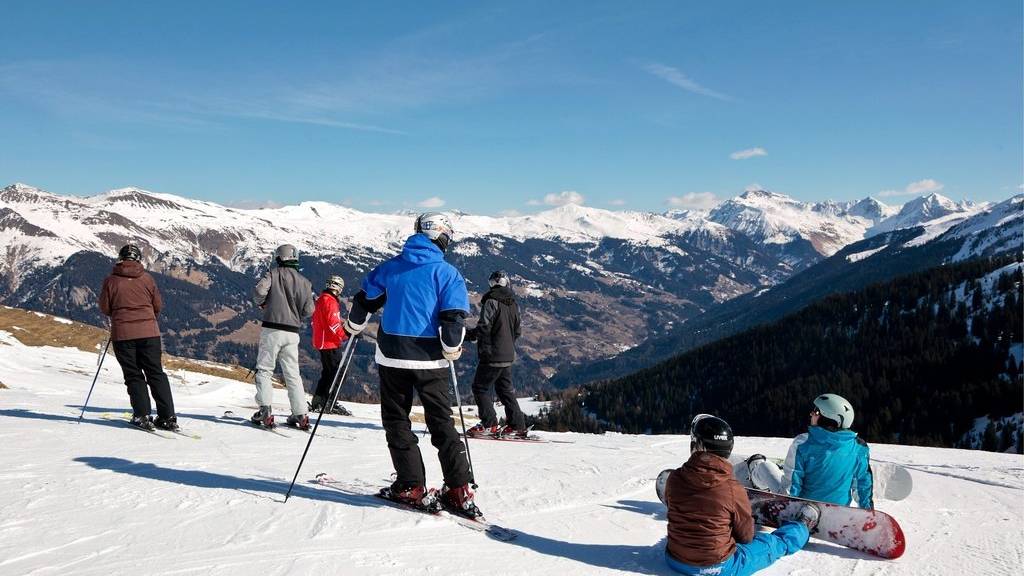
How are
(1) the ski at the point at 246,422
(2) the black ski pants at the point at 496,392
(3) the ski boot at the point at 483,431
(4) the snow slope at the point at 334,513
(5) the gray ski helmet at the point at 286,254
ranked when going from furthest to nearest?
1. (3) the ski boot at the point at 483,431
2. (2) the black ski pants at the point at 496,392
3. (1) the ski at the point at 246,422
4. (5) the gray ski helmet at the point at 286,254
5. (4) the snow slope at the point at 334,513

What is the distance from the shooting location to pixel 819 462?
7.13m

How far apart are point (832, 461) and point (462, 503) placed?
4.21 m

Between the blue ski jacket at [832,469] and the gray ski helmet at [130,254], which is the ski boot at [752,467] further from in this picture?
the gray ski helmet at [130,254]

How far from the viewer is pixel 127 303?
10.2 metres

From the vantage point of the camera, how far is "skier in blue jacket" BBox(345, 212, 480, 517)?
665 cm

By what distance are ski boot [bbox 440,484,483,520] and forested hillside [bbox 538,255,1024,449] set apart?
104625 millimetres

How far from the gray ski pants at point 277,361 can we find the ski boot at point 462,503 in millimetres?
5707

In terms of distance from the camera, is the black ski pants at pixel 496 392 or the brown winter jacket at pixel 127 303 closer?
the brown winter jacket at pixel 127 303

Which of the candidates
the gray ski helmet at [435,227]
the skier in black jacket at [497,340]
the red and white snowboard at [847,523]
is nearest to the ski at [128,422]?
the skier in black jacket at [497,340]

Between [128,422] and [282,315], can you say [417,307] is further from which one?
[128,422]

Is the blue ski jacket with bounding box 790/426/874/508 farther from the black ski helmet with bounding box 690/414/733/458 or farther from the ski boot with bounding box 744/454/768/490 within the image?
the black ski helmet with bounding box 690/414/733/458

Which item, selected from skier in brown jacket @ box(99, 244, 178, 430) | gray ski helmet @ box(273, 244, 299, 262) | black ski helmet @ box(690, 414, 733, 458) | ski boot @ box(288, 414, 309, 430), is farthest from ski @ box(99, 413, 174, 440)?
black ski helmet @ box(690, 414, 733, 458)

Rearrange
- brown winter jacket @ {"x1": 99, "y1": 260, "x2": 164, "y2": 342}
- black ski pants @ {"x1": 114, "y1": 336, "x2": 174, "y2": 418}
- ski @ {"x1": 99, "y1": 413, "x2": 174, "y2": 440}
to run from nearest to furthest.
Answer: brown winter jacket @ {"x1": 99, "y1": 260, "x2": 164, "y2": 342}, black ski pants @ {"x1": 114, "y1": 336, "x2": 174, "y2": 418}, ski @ {"x1": 99, "y1": 413, "x2": 174, "y2": 440}

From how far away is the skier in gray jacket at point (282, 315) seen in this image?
1174 cm
